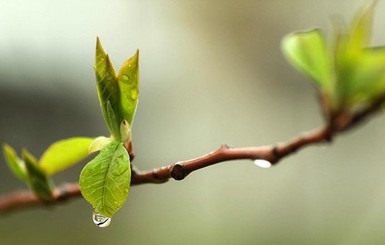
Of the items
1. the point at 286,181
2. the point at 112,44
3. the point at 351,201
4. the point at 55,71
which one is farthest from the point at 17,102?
the point at 351,201

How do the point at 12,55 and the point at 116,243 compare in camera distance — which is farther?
the point at 12,55

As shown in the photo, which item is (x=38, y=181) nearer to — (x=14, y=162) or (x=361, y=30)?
(x=14, y=162)

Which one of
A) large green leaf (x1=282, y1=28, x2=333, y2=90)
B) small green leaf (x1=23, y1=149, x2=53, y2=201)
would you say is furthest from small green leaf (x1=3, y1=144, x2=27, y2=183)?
large green leaf (x1=282, y1=28, x2=333, y2=90)

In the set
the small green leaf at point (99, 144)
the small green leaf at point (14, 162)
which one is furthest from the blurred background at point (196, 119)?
the small green leaf at point (99, 144)

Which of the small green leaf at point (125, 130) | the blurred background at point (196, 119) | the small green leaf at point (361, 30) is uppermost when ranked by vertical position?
the small green leaf at point (361, 30)

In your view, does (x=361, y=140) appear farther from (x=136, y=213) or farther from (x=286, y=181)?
(x=136, y=213)

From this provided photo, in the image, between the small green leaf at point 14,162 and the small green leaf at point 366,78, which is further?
the small green leaf at point 14,162

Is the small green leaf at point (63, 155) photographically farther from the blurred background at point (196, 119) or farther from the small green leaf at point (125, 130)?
the blurred background at point (196, 119)
